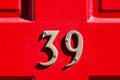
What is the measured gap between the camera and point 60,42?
1568mm

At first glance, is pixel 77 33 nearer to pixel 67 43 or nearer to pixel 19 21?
pixel 67 43

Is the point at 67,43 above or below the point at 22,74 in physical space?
above

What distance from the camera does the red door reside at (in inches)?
61.7

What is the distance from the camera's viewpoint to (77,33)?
5.12ft

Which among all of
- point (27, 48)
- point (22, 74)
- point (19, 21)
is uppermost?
point (19, 21)

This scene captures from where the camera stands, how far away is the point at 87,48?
1.57m

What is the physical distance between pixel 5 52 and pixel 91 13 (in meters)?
0.38

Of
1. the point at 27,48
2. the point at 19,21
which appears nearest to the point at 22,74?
the point at 27,48

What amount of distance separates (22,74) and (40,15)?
243 millimetres

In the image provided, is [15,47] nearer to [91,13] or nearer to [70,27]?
[70,27]

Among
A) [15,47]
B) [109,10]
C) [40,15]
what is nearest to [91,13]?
[109,10]

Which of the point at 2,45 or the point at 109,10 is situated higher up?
the point at 109,10

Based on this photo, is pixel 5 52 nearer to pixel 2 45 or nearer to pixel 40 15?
pixel 2 45

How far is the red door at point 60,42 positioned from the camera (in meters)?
1.57
